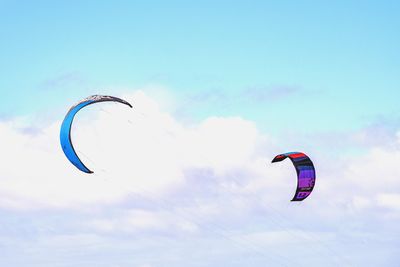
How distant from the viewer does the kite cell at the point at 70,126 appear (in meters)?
55.9

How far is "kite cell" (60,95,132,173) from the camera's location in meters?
55.9

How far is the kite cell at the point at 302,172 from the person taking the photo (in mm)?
63219

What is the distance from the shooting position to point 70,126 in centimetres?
5631

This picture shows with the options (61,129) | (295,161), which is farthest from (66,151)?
(295,161)

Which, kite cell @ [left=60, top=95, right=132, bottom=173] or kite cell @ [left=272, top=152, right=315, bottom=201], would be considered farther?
kite cell @ [left=272, top=152, right=315, bottom=201]

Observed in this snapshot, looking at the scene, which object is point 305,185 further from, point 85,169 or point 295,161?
point 85,169

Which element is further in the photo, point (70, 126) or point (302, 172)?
point (302, 172)

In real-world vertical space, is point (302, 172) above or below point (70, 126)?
above

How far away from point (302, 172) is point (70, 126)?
17.4m

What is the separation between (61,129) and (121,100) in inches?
169

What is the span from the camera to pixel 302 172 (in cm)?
6344

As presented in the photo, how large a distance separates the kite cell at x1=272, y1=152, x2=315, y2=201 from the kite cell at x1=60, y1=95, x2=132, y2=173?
13.7 m

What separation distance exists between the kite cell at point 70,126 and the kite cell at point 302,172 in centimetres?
1369

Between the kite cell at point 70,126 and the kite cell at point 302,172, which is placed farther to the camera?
the kite cell at point 302,172
